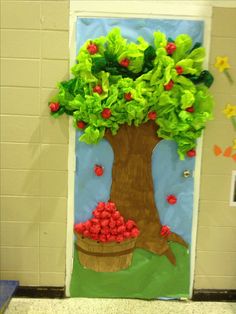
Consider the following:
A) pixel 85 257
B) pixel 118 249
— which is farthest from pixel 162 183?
pixel 85 257

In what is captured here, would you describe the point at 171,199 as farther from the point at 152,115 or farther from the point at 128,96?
the point at 128,96

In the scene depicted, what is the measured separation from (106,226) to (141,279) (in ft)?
1.00

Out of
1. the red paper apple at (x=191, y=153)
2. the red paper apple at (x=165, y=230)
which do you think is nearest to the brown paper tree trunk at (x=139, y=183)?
the red paper apple at (x=165, y=230)

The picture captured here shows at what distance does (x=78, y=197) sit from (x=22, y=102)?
46cm

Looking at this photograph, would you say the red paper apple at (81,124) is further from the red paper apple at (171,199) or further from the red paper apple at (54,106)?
the red paper apple at (171,199)

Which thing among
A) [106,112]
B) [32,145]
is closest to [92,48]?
[106,112]

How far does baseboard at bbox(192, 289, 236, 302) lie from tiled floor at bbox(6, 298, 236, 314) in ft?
0.07

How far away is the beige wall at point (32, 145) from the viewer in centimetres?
155

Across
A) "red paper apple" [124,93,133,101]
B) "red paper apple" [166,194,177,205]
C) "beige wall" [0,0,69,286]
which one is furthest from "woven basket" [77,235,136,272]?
"red paper apple" [124,93,133,101]

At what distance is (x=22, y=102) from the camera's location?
1595mm

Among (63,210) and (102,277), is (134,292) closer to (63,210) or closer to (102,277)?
(102,277)

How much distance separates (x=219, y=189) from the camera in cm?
167

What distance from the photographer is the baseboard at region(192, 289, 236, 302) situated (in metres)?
1.75

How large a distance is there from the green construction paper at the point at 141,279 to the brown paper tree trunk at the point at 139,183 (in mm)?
36
